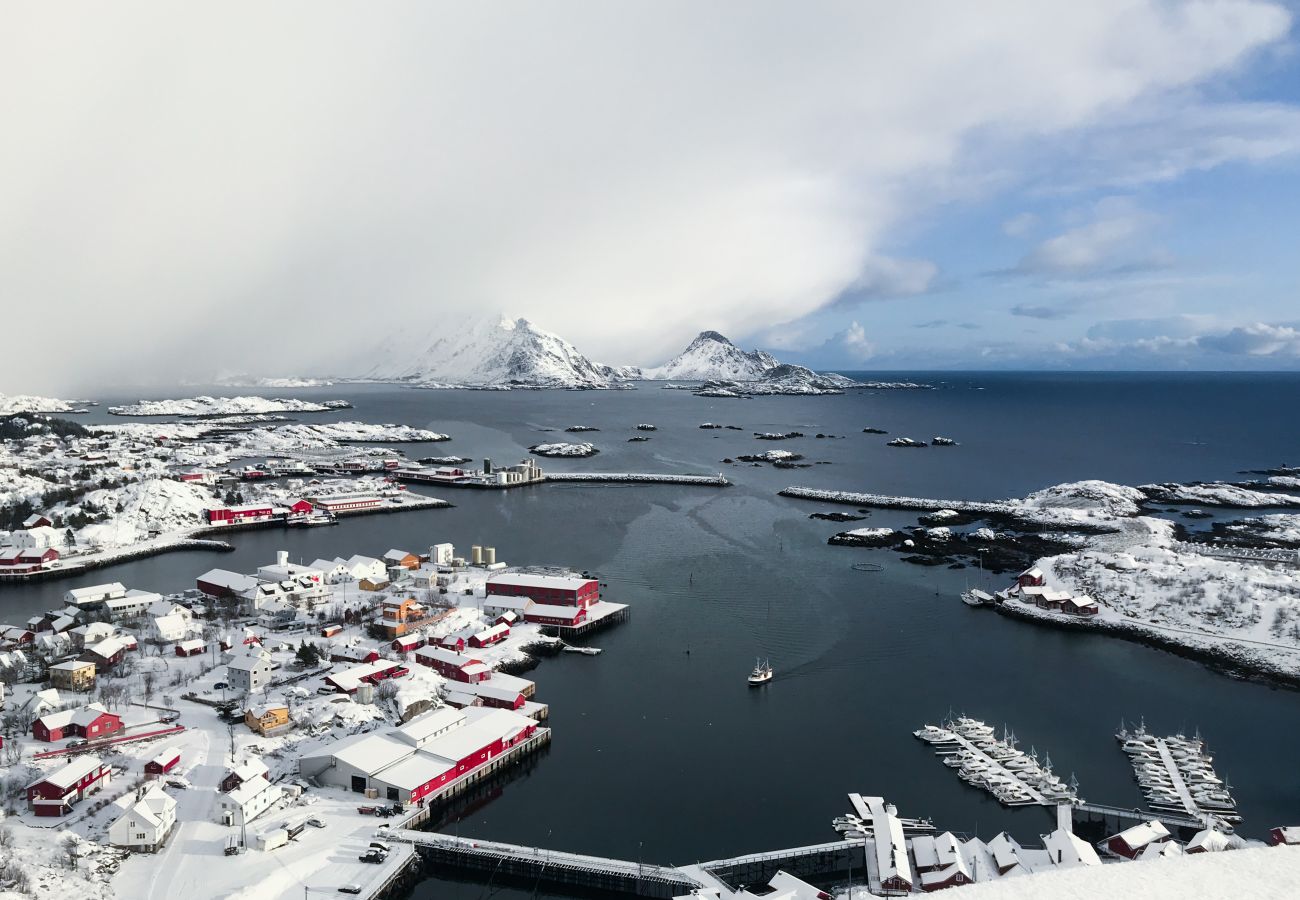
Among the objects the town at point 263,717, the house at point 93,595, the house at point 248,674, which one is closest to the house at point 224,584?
the town at point 263,717

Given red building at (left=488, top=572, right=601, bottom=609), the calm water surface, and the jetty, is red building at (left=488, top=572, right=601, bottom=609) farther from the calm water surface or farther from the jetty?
the jetty

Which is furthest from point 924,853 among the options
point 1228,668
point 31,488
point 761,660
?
point 31,488

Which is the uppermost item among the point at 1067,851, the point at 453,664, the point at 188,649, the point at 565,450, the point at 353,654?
the point at 565,450

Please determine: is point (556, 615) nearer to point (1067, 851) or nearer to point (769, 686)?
point (769, 686)

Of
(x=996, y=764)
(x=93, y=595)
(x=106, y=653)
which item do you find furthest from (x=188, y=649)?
(x=996, y=764)

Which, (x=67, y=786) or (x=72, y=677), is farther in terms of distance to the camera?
(x=72, y=677)

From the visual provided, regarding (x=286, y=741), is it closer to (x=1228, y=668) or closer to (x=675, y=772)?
(x=675, y=772)

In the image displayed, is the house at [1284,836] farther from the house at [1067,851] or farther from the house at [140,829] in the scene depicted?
the house at [140,829]
